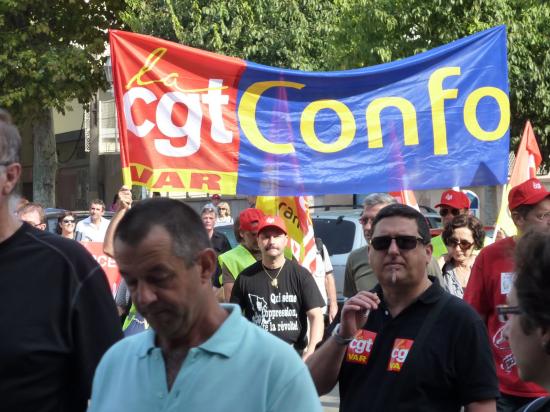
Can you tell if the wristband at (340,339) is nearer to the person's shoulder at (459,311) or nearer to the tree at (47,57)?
the person's shoulder at (459,311)

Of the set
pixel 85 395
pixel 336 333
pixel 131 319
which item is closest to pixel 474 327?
pixel 336 333

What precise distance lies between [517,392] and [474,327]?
166cm

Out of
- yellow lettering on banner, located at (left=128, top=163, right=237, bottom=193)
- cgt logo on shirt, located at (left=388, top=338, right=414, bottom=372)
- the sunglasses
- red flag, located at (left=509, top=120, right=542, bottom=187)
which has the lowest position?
cgt logo on shirt, located at (left=388, top=338, right=414, bottom=372)

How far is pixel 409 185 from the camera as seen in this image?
27.9ft

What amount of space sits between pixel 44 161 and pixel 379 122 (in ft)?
80.7

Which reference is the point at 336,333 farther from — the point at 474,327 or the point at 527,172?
the point at 527,172

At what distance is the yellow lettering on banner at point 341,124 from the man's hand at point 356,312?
14.3ft

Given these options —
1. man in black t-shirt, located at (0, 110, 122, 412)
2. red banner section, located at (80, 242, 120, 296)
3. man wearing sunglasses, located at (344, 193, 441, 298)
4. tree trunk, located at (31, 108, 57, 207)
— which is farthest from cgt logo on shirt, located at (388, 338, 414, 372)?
tree trunk, located at (31, 108, 57, 207)

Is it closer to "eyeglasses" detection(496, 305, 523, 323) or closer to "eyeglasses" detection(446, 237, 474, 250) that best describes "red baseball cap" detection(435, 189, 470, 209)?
"eyeglasses" detection(446, 237, 474, 250)

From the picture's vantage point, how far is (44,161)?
32156 millimetres

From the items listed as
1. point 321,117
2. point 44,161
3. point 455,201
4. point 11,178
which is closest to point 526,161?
point 455,201

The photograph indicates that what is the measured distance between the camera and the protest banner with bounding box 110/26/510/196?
27.8 feet

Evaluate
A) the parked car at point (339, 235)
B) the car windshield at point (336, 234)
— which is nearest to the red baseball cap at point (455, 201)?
the parked car at point (339, 235)

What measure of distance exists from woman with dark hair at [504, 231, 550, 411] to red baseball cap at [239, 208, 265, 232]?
5.61 m
